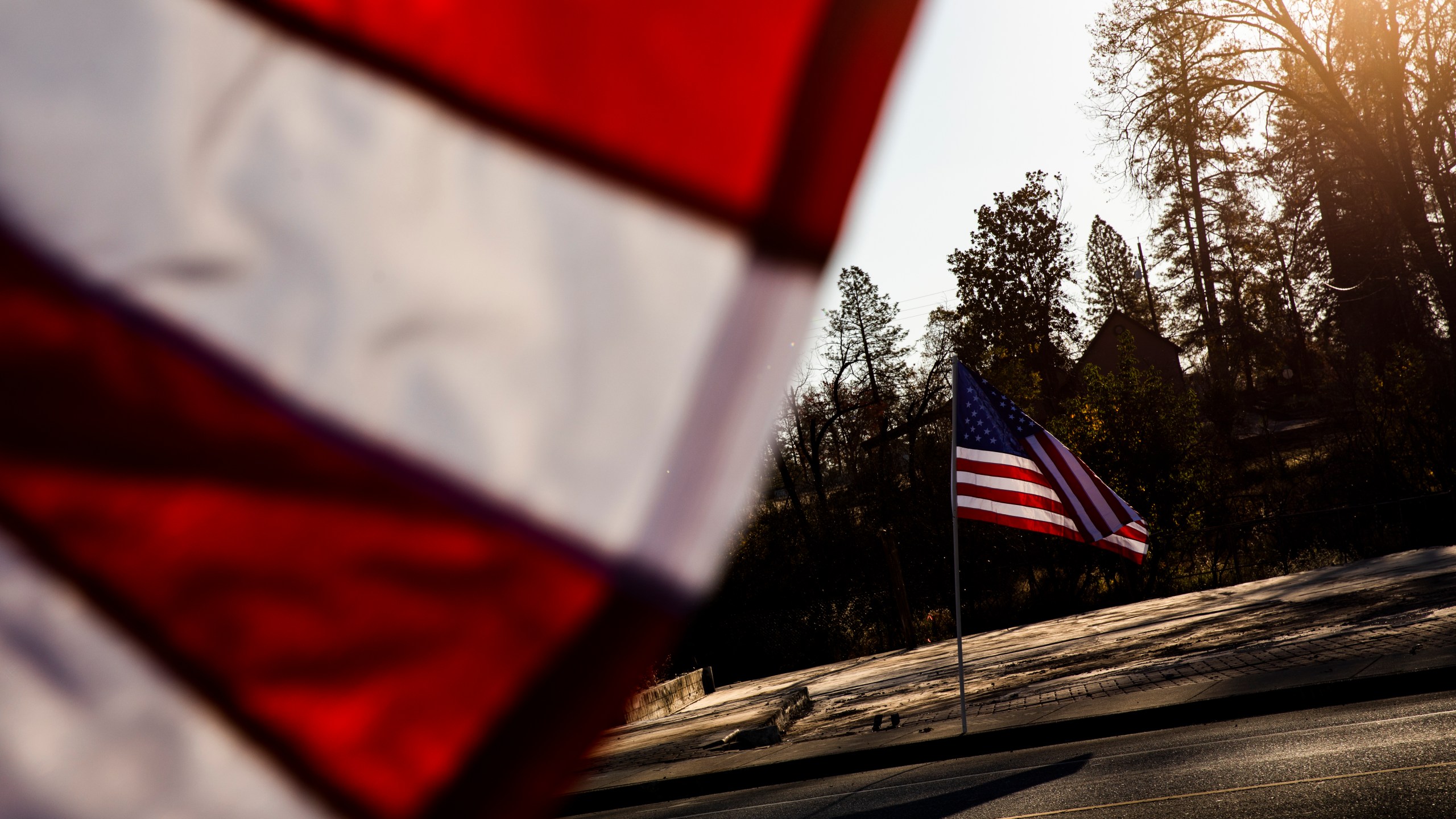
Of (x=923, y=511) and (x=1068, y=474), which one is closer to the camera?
(x=1068, y=474)

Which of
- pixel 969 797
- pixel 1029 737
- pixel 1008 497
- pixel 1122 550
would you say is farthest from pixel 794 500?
pixel 969 797

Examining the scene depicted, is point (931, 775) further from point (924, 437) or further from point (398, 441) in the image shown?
point (924, 437)

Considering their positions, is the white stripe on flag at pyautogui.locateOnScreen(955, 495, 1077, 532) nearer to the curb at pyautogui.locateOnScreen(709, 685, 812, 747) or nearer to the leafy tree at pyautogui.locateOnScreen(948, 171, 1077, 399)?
the curb at pyautogui.locateOnScreen(709, 685, 812, 747)

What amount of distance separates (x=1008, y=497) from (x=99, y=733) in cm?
976

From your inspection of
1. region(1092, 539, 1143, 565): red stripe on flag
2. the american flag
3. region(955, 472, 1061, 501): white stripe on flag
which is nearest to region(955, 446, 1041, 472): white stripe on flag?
the american flag

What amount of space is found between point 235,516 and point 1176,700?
34.3ft

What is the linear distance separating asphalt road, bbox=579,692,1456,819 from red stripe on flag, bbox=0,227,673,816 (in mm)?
Result: 6327

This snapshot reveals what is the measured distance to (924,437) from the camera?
34.6 metres

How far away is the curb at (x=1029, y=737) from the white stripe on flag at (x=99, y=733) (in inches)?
335

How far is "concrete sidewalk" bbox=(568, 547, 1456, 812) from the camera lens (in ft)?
31.5

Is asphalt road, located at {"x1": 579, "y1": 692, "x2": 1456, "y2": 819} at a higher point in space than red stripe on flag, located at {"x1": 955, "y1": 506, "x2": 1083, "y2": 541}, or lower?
lower

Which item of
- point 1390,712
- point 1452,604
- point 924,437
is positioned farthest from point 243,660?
point 924,437

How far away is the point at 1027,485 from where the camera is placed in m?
9.87

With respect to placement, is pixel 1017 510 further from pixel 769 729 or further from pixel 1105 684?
pixel 769 729
